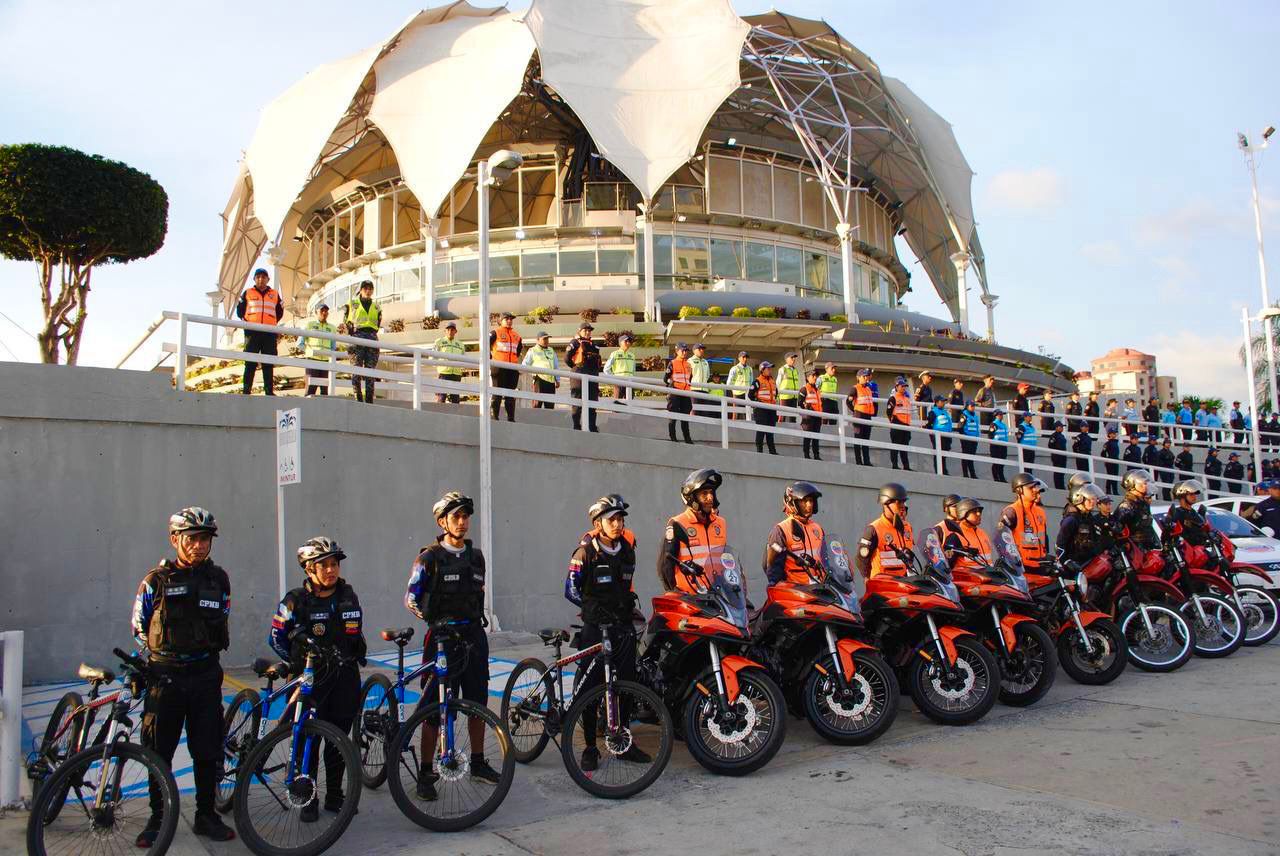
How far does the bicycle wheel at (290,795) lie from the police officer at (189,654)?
364 millimetres

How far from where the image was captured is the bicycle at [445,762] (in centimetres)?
546

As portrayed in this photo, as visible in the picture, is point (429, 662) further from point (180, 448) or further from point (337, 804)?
point (180, 448)

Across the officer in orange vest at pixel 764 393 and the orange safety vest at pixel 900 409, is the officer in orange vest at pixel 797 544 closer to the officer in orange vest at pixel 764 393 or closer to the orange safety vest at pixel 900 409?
the officer in orange vest at pixel 764 393

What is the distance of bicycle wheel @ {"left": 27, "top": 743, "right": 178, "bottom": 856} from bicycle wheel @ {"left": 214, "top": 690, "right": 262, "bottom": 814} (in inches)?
21.7

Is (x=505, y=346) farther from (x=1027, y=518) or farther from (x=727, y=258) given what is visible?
(x=727, y=258)

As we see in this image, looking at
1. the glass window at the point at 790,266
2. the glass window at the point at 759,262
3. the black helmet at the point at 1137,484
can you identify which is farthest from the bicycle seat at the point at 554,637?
the glass window at the point at 790,266

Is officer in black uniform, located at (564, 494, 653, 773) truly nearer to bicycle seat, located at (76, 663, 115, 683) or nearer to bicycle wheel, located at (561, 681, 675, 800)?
bicycle wheel, located at (561, 681, 675, 800)

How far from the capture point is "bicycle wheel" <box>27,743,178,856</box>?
4672 mm

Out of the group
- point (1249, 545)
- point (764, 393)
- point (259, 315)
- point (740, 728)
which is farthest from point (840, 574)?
point (764, 393)

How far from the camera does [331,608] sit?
5.74 m

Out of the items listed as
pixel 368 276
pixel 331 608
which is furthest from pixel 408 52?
pixel 331 608

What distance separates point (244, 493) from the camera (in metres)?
10.4

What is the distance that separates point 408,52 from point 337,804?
28.7 m

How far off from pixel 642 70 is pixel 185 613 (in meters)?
26.2
